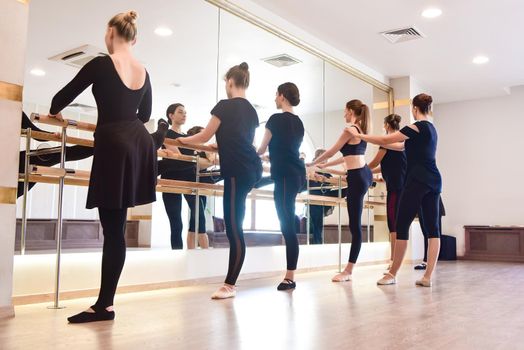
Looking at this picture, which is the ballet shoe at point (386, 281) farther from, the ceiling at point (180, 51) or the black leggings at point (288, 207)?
the ceiling at point (180, 51)

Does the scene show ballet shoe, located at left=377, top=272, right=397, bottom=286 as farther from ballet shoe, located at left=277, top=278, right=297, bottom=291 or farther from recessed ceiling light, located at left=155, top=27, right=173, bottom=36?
recessed ceiling light, located at left=155, top=27, right=173, bottom=36

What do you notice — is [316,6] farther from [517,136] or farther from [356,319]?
[517,136]

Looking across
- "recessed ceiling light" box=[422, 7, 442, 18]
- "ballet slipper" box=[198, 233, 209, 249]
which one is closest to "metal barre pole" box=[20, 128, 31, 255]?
"ballet slipper" box=[198, 233, 209, 249]

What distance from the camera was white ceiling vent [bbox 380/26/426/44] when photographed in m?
5.95

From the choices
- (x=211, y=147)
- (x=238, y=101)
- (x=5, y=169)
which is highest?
(x=238, y=101)

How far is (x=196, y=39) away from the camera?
4.78m

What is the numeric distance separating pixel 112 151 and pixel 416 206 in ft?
7.79

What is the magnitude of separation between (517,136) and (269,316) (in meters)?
7.72

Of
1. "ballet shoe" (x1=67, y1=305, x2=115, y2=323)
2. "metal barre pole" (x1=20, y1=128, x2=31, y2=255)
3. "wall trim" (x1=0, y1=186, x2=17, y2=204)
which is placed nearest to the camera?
"ballet shoe" (x1=67, y1=305, x2=115, y2=323)

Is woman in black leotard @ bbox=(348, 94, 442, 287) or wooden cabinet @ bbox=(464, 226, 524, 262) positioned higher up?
woman in black leotard @ bbox=(348, 94, 442, 287)

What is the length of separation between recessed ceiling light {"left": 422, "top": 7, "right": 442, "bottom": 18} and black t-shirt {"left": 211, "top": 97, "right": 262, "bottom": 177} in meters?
3.15

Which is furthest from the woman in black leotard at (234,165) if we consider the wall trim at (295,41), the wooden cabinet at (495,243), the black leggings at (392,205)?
the wooden cabinet at (495,243)

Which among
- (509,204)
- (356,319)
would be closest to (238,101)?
(356,319)

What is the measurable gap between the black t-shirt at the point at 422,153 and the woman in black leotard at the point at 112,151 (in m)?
2.12
